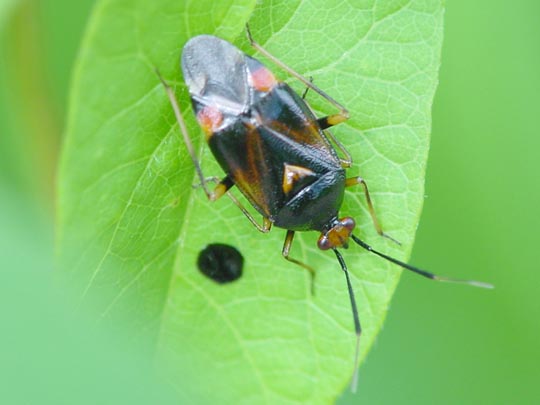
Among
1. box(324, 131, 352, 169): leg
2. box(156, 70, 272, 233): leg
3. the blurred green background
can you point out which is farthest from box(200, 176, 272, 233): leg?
the blurred green background

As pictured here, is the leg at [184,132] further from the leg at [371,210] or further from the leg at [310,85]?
the leg at [371,210]

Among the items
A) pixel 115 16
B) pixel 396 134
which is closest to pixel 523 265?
pixel 396 134

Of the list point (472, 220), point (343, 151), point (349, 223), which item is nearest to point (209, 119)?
point (343, 151)

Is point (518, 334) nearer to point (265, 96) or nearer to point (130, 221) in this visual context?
point (265, 96)

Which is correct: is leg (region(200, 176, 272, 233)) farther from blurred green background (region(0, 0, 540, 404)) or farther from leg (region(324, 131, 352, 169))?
blurred green background (region(0, 0, 540, 404))

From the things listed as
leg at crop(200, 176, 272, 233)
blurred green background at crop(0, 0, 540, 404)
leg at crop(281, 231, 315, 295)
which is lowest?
blurred green background at crop(0, 0, 540, 404)
